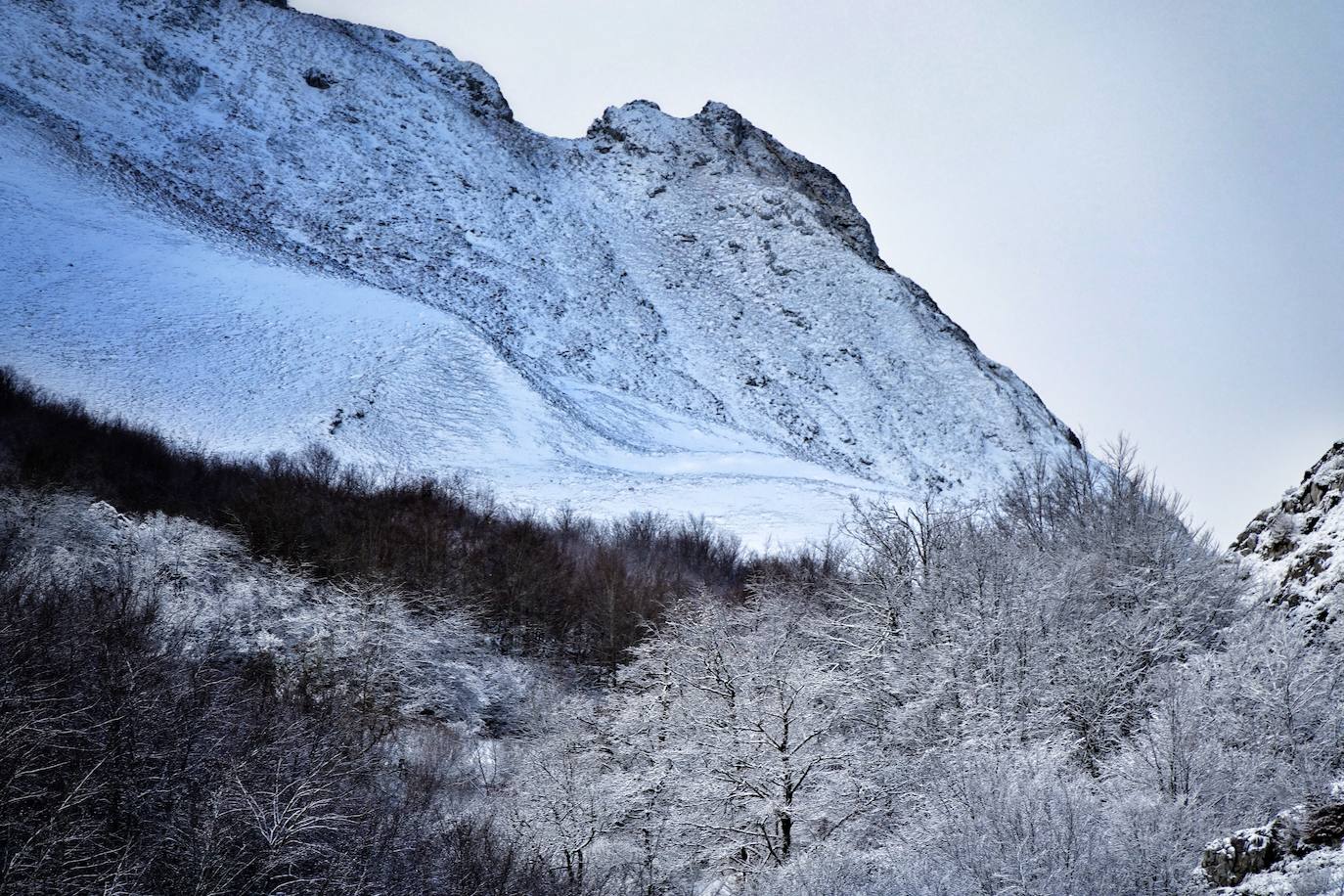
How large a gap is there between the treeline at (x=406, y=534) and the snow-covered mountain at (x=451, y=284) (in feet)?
9.43

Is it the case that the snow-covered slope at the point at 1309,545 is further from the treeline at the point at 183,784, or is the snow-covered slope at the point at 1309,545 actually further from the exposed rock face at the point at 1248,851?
the treeline at the point at 183,784

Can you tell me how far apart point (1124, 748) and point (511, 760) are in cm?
1607

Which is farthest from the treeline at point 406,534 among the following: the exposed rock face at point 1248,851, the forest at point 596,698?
the exposed rock face at point 1248,851

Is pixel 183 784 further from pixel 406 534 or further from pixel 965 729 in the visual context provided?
pixel 406 534

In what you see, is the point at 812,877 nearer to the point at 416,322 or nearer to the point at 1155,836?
the point at 1155,836

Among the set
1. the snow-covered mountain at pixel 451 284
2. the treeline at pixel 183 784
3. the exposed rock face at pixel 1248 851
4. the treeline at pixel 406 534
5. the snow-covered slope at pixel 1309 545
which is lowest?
the treeline at pixel 183 784

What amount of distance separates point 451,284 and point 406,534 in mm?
27751

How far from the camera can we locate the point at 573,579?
126 ft

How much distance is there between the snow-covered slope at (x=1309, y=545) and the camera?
62.3 ft

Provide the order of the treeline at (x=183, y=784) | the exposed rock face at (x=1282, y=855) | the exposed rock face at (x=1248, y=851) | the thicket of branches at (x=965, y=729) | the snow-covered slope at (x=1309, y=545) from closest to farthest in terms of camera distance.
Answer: the exposed rock face at (x=1282, y=855) < the exposed rock face at (x=1248, y=851) < the treeline at (x=183, y=784) < the thicket of branches at (x=965, y=729) < the snow-covered slope at (x=1309, y=545)

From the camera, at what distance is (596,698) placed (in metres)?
31.8

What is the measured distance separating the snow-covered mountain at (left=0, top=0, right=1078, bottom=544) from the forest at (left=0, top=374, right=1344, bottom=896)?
7.73m

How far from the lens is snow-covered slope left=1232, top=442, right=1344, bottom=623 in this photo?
18991mm

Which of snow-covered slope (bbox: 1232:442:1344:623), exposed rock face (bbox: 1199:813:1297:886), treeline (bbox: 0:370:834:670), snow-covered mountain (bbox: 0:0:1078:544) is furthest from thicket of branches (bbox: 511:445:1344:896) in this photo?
snow-covered mountain (bbox: 0:0:1078:544)
